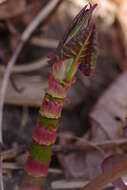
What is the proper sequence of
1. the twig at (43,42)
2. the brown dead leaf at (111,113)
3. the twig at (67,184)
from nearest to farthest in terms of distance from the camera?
the twig at (67,184)
the brown dead leaf at (111,113)
the twig at (43,42)

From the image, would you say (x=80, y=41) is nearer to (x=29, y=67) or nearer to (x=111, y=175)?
(x=111, y=175)

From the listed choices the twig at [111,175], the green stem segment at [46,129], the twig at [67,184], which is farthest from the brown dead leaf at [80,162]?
the twig at [111,175]

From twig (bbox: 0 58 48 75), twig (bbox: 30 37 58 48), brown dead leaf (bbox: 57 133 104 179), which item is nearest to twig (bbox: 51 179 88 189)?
brown dead leaf (bbox: 57 133 104 179)

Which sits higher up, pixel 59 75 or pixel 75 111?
pixel 59 75

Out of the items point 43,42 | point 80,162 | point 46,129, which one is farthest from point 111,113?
point 46,129

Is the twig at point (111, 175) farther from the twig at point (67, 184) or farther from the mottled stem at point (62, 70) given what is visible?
the twig at point (67, 184)

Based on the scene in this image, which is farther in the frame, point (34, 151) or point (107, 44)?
point (107, 44)

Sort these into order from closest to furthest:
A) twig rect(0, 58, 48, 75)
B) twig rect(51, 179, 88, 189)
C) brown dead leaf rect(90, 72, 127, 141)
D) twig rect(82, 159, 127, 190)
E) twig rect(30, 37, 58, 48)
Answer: twig rect(82, 159, 127, 190) < twig rect(51, 179, 88, 189) < brown dead leaf rect(90, 72, 127, 141) < twig rect(0, 58, 48, 75) < twig rect(30, 37, 58, 48)

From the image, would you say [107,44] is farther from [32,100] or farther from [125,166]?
[125,166]

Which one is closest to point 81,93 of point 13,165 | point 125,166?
point 13,165

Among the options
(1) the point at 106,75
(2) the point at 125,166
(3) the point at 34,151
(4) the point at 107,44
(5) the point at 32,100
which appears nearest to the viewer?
(2) the point at 125,166

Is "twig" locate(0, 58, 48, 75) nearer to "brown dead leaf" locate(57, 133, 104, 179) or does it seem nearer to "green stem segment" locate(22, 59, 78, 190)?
"brown dead leaf" locate(57, 133, 104, 179)
